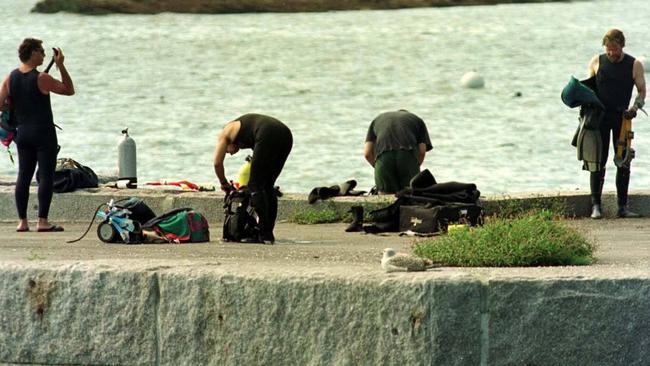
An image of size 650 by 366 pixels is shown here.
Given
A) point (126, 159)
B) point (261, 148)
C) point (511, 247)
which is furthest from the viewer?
point (126, 159)

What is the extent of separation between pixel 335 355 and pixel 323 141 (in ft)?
129

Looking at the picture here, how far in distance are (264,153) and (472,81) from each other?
5132 centimetres

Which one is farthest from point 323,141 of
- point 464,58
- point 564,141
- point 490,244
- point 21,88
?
point 490,244

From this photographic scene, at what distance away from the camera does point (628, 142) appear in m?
13.3

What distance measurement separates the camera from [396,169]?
44.9 ft

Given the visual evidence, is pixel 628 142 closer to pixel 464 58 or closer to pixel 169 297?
pixel 169 297

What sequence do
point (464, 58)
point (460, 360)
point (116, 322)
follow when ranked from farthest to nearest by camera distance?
point (464, 58) → point (116, 322) → point (460, 360)

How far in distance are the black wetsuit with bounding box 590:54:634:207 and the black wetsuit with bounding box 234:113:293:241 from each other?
312 cm

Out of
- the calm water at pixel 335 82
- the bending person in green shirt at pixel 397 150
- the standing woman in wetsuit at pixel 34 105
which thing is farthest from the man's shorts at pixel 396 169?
the calm water at pixel 335 82

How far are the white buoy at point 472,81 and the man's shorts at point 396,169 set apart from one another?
48633mm

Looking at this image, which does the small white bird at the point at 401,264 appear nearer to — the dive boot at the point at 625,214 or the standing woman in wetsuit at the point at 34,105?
the standing woman in wetsuit at the point at 34,105

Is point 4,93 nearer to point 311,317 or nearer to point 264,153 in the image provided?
point 264,153

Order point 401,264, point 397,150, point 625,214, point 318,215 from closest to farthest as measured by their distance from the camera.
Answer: point 401,264 < point 625,214 < point 318,215 < point 397,150

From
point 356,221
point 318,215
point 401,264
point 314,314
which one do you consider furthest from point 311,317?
point 318,215
